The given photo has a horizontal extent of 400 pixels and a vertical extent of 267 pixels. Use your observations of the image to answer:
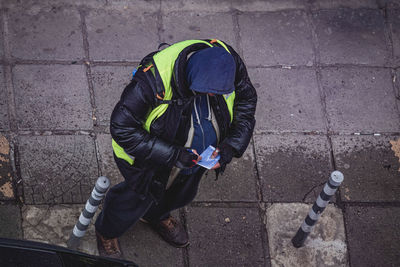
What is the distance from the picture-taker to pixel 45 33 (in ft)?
19.8

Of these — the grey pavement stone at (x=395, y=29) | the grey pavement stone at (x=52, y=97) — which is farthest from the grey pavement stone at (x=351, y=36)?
the grey pavement stone at (x=52, y=97)

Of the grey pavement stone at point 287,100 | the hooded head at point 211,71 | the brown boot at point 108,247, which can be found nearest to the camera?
the hooded head at point 211,71

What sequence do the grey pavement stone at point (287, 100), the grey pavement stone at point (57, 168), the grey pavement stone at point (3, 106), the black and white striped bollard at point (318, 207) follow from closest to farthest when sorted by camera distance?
the black and white striped bollard at point (318, 207), the grey pavement stone at point (57, 168), the grey pavement stone at point (3, 106), the grey pavement stone at point (287, 100)

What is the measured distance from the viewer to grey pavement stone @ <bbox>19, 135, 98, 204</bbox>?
201 inches

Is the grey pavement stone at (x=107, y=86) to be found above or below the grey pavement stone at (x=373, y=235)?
above

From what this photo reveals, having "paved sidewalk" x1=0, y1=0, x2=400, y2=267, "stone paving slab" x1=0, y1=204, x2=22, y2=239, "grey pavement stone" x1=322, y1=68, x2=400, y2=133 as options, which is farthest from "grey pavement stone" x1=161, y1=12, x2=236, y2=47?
"stone paving slab" x1=0, y1=204, x2=22, y2=239

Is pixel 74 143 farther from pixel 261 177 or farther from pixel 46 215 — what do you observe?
pixel 261 177

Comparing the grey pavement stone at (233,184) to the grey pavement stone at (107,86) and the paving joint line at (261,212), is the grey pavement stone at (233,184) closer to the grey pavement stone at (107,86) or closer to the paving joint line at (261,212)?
the paving joint line at (261,212)

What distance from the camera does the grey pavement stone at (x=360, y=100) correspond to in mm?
6008

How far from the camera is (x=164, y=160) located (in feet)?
12.2

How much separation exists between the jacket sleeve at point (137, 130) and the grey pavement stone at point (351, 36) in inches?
136

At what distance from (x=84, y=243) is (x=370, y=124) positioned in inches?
142

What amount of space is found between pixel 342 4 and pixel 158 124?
4350 mm

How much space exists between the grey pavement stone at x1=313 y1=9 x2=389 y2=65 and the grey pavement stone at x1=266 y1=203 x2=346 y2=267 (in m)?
2.11
